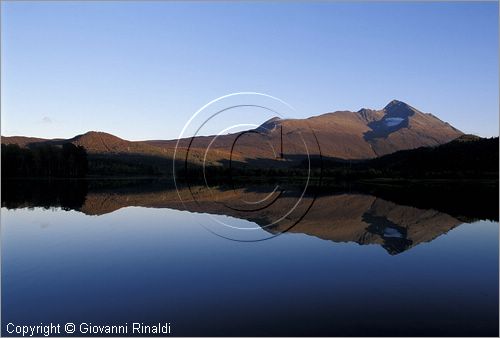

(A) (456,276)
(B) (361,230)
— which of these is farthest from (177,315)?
(B) (361,230)

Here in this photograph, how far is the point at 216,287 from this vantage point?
53.1 feet

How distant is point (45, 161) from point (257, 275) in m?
107

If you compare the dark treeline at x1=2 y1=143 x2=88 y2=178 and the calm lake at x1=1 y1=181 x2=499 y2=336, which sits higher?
the dark treeline at x1=2 y1=143 x2=88 y2=178

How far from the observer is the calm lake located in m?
12.9

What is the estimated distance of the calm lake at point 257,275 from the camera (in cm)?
1295

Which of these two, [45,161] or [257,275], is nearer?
[257,275]

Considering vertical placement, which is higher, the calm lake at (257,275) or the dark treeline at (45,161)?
the dark treeline at (45,161)

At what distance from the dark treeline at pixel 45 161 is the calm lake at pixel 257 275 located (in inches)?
3219

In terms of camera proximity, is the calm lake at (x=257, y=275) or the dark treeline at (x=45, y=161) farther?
the dark treeline at (x=45, y=161)

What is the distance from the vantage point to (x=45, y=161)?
371 ft

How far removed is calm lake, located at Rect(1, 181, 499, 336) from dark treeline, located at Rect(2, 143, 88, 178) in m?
81.8

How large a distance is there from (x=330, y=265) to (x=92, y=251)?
11634 millimetres

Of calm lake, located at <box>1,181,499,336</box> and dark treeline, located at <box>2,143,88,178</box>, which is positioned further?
dark treeline, located at <box>2,143,88,178</box>

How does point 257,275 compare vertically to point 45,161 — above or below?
below
